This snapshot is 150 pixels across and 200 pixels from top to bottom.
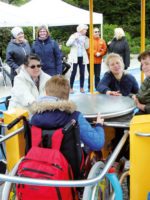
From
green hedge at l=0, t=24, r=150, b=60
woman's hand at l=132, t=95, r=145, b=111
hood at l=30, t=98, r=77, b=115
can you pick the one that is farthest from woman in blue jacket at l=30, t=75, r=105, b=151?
green hedge at l=0, t=24, r=150, b=60

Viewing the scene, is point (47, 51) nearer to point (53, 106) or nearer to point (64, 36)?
point (53, 106)

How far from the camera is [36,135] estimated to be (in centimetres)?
192

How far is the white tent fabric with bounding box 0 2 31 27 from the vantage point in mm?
9363

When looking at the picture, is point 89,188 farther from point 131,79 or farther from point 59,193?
point 131,79

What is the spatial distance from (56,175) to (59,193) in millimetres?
131

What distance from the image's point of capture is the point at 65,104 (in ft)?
6.38

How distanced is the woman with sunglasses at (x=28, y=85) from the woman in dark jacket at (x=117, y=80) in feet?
2.47

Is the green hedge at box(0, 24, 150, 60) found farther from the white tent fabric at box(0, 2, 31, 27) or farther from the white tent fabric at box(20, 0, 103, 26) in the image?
the white tent fabric at box(0, 2, 31, 27)

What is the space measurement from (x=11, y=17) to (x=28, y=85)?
A: 6.87 meters

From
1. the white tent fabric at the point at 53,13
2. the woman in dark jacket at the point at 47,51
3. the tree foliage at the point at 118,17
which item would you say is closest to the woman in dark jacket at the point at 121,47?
the woman in dark jacket at the point at 47,51

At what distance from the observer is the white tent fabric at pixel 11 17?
9.36 metres

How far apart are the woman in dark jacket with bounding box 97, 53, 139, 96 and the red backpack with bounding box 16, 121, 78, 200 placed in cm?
176

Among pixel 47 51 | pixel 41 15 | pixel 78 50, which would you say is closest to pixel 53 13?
pixel 41 15

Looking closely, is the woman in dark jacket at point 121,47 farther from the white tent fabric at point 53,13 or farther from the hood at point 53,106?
the hood at point 53,106
